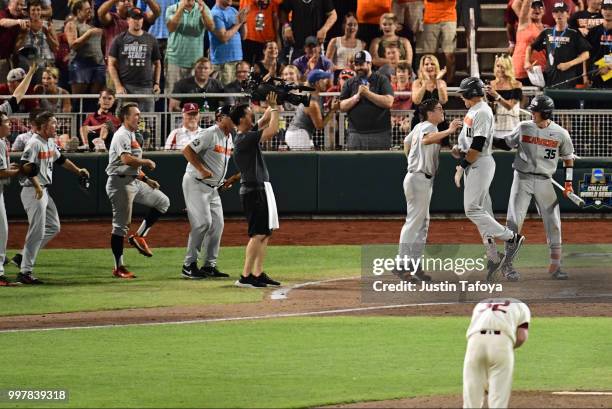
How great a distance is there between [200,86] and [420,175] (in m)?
6.39

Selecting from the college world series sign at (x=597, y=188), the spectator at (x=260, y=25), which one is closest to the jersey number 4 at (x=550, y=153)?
the college world series sign at (x=597, y=188)

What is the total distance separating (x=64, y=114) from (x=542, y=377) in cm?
1151

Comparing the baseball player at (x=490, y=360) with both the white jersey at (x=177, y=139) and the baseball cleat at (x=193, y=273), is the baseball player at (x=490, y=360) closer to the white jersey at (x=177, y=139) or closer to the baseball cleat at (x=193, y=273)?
the baseball cleat at (x=193, y=273)

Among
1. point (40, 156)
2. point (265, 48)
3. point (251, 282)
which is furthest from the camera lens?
point (265, 48)

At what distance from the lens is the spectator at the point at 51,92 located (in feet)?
63.7

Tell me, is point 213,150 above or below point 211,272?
above

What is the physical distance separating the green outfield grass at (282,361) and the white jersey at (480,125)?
2.43 metres

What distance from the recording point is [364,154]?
1975 centimetres

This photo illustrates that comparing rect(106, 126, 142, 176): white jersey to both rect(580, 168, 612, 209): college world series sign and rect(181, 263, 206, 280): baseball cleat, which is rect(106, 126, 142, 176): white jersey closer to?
rect(181, 263, 206, 280): baseball cleat

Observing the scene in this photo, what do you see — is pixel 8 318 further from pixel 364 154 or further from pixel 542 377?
pixel 364 154

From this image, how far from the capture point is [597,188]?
19.7m

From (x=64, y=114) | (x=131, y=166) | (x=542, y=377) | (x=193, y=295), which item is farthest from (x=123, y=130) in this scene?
(x=542, y=377)

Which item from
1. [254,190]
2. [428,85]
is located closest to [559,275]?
[254,190]

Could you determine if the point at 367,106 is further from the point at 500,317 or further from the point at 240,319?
the point at 500,317
